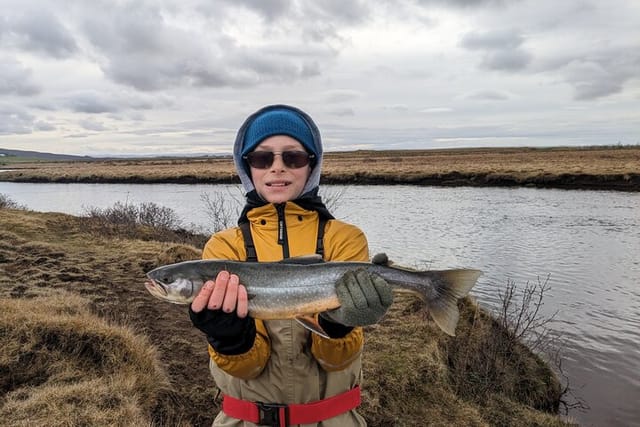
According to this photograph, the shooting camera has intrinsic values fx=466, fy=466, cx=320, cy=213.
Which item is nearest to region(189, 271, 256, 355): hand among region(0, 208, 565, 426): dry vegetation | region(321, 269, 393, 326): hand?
region(321, 269, 393, 326): hand

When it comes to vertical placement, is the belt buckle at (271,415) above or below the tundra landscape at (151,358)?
above

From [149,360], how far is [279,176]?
3.92m

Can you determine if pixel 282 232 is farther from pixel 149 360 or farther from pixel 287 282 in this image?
pixel 149 360

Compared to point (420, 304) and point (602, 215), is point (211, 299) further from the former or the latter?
point (602, 215)

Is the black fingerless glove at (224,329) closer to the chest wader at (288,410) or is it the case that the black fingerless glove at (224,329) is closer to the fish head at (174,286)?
the fish head at (174,286)

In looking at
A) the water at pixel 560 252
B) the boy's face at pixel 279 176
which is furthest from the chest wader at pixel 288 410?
the water at pixel 560 252

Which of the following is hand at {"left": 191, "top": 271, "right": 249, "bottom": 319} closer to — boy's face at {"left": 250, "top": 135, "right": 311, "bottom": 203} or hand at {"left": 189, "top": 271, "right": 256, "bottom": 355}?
hand at {"left": 189, "top": 271, "right": 256, "bottom": 355}

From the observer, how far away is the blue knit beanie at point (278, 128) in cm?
333

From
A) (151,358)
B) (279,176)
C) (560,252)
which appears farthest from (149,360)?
(560,252)

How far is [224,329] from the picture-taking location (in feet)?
9.20

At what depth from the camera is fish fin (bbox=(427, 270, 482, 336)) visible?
3434mm

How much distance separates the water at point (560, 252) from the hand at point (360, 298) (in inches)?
267

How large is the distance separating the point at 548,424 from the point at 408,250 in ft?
39.0

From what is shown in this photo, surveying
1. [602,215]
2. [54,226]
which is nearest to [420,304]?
[54,226]
